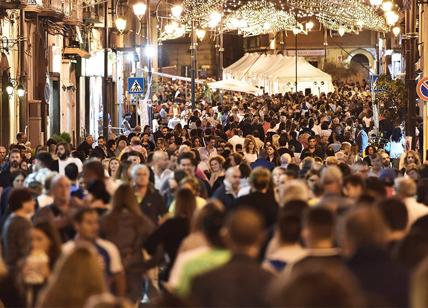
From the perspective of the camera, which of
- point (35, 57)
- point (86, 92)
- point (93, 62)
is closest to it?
point (35, 57)

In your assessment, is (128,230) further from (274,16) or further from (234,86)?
(274,16)

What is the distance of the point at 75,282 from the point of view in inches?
360

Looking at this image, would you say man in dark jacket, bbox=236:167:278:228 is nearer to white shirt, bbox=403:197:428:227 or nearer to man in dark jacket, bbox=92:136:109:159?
white shirt, bbox=403:197:428:227

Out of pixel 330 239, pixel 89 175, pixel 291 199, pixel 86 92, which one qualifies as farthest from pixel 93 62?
pixel 330 239

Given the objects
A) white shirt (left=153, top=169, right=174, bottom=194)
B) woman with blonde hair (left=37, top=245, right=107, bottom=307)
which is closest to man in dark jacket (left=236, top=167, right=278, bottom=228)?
white shirt (left=153, top=169, right=174, bottom=194)

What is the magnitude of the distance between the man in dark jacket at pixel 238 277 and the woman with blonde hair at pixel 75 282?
2.83 feet

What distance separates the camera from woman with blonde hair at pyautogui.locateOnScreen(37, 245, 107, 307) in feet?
29.4

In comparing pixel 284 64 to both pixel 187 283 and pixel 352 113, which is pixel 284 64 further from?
pixel 187 283

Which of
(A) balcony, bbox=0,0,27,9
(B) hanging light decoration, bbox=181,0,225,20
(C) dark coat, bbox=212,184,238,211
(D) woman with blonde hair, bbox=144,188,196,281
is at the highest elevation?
(B) hanging light decoration, bbox=181,0,225,20

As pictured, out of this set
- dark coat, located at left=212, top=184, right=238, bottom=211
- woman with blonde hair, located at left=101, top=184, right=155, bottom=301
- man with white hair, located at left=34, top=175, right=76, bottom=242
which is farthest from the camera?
dark coat, located at left=212, top=184, right=238, bottom=211

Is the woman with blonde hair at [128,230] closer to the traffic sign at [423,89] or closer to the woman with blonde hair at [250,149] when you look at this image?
the woman with blonde hair at [250,149]

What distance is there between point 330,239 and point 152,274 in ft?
15.1

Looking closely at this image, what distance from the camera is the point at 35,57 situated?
40.2 metres

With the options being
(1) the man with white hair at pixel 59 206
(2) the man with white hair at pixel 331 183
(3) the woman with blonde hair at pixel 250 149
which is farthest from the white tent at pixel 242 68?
(1) the man with white hair at pixel 59 206
